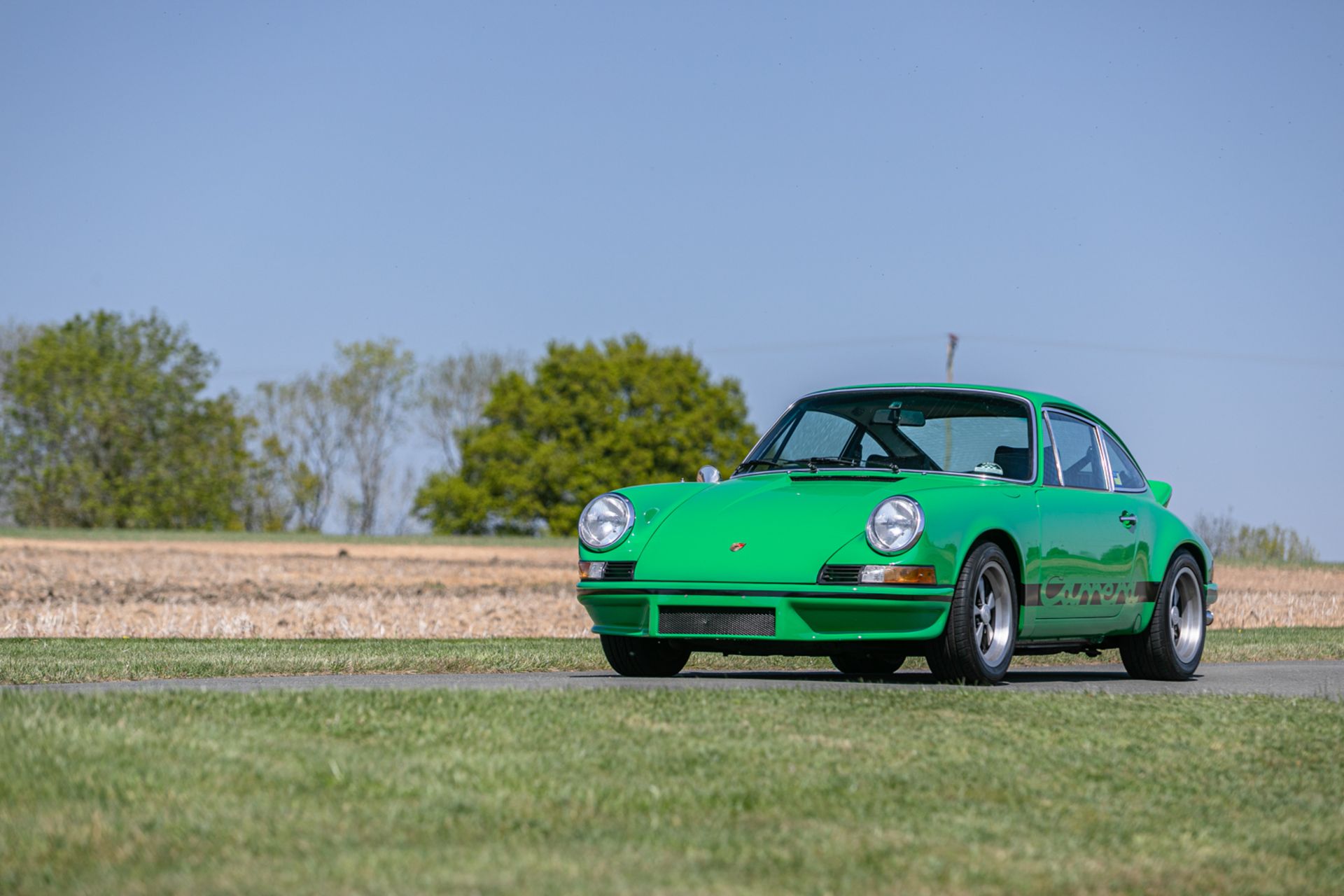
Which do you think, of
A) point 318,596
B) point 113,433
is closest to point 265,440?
point 113,433

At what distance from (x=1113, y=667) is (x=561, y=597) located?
46.3 feet

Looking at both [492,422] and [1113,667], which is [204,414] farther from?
[1113,667]

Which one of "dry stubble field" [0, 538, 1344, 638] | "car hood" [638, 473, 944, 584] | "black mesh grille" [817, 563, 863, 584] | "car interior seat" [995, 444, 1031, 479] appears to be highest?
"car interior seat" [995, 444, 1031, 479]

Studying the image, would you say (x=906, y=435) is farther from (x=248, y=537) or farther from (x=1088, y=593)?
(x=248, y=537)

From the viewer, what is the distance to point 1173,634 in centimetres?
1146

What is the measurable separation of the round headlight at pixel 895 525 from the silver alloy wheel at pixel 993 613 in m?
0.61

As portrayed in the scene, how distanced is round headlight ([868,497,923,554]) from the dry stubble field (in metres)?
8.78

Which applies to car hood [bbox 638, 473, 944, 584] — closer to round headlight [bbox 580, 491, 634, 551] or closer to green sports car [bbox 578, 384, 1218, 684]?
green sports car [bbox 578, 384, 1218, 684]

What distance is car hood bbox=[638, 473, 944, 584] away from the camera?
360 inches

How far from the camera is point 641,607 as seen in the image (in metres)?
9.53

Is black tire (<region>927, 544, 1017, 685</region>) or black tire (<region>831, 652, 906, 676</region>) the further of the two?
black tire (<region>831, 652, 906, 676</region>)

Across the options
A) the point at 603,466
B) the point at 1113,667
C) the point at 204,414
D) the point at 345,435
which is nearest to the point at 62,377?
the point at 204,414

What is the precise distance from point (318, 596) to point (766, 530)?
17.7 metres

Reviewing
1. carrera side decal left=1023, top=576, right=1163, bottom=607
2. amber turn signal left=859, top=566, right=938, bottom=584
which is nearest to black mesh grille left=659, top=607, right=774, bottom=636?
amber turn signal left=859, top=566, right=938, bottom=584
